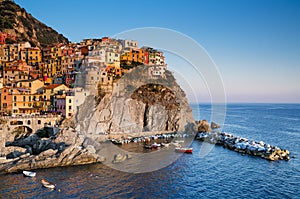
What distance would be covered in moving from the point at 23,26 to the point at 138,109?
5028 centimetres

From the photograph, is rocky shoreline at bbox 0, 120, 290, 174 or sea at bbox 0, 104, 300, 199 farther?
rocky shoreline at bbox 0, 120, 290, 174

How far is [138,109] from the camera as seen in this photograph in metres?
50.7

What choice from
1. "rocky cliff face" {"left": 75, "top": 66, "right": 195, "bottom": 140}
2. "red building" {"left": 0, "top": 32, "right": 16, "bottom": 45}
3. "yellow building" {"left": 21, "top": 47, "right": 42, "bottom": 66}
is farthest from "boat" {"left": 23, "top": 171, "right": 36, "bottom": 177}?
"red building" {"left": 0, "top": 32, "right": 16, "bottom": 45}

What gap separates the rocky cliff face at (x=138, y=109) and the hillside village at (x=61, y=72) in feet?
6.39

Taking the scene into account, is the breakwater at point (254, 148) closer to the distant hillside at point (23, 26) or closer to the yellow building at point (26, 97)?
the yellow building at point (26, 97)

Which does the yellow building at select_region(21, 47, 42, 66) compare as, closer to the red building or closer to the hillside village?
the hillside village

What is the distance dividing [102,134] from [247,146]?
2273 cm

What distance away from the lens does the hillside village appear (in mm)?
41438

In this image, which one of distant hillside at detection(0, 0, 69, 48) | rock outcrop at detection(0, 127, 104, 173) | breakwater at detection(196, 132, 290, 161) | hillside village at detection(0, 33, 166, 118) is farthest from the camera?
distant hillside at detection(0, 0, 69, 48)

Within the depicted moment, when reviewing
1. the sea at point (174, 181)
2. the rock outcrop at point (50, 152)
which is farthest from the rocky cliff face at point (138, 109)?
the sea at point (174, 181)

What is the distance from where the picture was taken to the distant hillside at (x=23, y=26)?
70.6 metres

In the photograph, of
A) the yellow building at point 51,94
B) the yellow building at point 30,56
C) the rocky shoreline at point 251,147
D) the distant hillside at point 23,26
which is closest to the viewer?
the rocky shoreline at point 251,147

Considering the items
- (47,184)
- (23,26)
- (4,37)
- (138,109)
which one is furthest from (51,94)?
(23,26)

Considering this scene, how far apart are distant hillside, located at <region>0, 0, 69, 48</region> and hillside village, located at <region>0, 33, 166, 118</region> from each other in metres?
4.97
